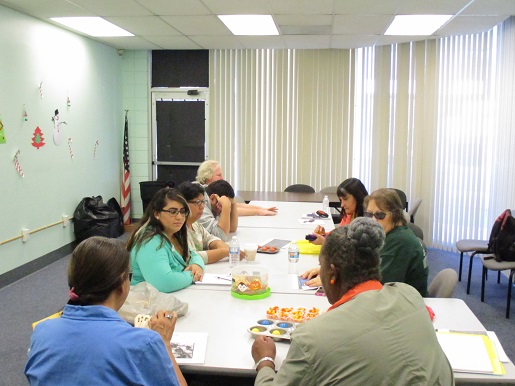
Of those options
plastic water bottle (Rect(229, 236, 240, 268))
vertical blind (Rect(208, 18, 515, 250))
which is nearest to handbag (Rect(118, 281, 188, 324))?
plastic water bottle (Rect(229, 236, 240, 268))

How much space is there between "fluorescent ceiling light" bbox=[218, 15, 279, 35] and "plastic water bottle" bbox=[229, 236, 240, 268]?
10.3 feet

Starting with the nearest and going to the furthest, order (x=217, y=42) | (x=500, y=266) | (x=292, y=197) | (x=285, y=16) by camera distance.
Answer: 1. (x=500, y=266)
2. (x=285, y=16)
3. (x=292, y=197)
4. (x=217, y=42)

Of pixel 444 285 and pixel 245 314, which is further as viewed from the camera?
pixel 444 285

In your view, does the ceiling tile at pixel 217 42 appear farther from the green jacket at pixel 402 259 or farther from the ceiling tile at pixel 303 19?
the green jacket at pixel 402 259

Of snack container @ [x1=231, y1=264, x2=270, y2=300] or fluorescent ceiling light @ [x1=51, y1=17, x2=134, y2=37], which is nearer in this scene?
snack container @ [x1=231, y1=264, x2=270, y2=300]

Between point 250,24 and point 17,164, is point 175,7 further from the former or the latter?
point 17,164

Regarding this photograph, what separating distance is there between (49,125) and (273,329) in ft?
15.2

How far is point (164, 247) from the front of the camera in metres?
2.82

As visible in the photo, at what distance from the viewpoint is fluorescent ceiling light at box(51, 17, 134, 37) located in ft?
18.9

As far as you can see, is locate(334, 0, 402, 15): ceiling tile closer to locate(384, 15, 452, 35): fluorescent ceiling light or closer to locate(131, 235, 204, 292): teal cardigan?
locate(384, 15, 452, 35): fluorescent ceiling light

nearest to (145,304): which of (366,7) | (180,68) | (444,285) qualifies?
(444,285)

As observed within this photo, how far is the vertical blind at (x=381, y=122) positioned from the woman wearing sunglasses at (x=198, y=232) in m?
3.88

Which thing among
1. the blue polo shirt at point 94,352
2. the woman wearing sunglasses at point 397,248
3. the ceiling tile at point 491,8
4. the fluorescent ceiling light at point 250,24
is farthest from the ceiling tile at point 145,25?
the blue polo shirt at point 94,352

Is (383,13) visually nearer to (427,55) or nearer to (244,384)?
(427,55)
